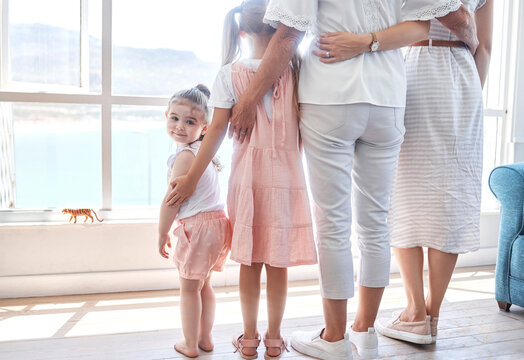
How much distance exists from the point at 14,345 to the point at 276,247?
1.02 metres

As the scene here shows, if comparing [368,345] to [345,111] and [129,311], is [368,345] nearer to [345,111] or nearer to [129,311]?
[345,111]

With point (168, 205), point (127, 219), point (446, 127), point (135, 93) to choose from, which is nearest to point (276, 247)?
point (168, 205)

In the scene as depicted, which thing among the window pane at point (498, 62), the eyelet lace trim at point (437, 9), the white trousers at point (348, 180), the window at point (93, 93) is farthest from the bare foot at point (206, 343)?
the window pane at point (498, 62)

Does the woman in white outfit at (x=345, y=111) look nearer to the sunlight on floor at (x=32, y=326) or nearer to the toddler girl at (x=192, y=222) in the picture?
the toddler girl at (x=192, y=222)

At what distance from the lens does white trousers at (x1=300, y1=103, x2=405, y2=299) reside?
1500 millimetres

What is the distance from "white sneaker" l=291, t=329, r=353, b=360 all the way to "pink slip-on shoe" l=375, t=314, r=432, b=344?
0.31 m

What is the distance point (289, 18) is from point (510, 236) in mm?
1433

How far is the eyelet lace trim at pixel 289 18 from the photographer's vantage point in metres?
1.41

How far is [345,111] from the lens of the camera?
1471 mm

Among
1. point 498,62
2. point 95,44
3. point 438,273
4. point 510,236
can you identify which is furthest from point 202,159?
point 498,62

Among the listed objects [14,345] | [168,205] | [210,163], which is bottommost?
[14,345]

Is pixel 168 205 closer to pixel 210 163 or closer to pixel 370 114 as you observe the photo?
pixel 210 163

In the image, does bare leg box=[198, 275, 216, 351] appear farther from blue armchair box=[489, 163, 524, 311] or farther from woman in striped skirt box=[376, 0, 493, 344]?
blue armchair box=[489, 163, 524, 311]

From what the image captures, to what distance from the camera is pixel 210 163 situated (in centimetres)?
176
